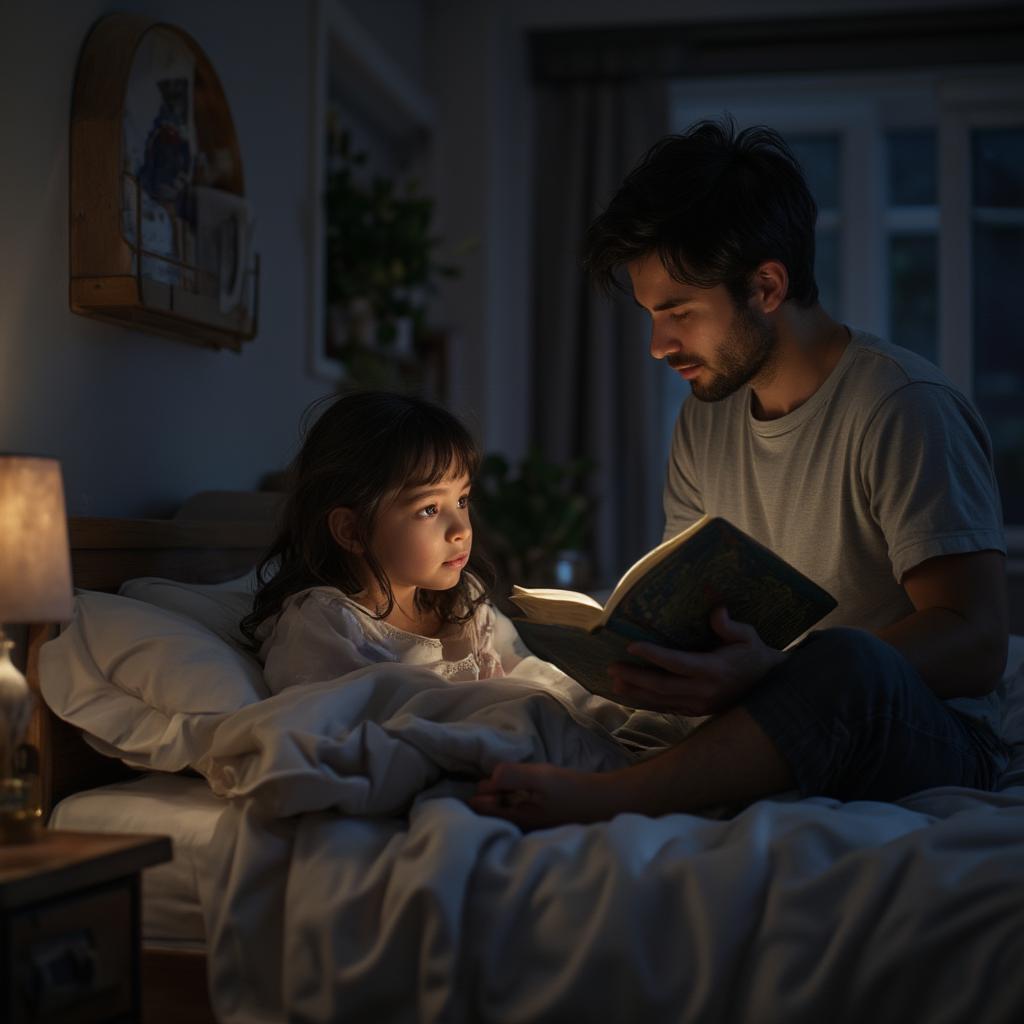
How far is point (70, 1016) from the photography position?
3.99ft

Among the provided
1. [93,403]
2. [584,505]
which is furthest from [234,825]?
[584,505]

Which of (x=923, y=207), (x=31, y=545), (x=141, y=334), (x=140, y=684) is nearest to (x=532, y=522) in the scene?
(x=141, y=334)

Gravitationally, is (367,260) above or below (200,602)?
above

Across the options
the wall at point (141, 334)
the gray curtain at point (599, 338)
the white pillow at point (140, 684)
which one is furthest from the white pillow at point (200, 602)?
the gray curtain at point (599, 338)

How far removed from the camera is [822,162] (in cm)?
466

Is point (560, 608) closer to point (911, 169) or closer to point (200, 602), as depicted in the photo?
point (200, 602)

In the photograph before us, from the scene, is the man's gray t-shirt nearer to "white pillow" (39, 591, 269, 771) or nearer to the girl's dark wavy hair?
the girl's dark wavy hair

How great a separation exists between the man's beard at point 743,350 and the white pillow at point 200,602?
0.83 meters

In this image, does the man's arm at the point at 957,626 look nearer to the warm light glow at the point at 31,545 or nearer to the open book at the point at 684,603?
the open book at the point at 684,603

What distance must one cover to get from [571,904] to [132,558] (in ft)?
3.40

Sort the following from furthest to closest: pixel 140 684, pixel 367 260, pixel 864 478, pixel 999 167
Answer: pixel 999 167
pixel 367 260
pixel 864 478
pixel 140 684

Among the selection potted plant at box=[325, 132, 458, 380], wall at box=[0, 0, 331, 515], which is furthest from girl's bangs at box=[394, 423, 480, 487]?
potted plant at box=[325, 132, 458, 380]

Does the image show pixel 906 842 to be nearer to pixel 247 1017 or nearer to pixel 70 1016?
pixel 247 1017

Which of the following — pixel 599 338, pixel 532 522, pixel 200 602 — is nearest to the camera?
pixel 200 602
